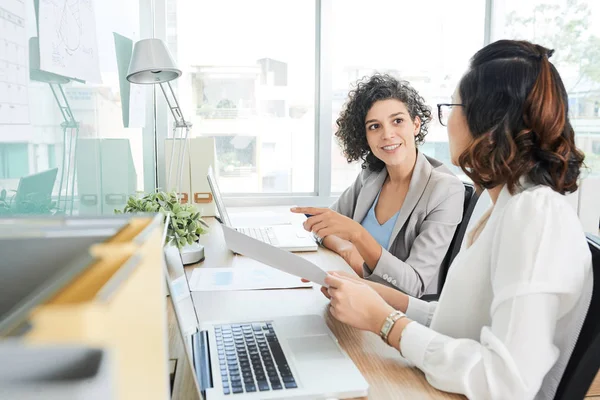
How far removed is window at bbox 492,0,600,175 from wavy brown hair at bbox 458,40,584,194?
260cm

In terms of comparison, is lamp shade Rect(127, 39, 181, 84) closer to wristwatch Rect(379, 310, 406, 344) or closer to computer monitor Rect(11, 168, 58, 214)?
computer monitor Rect(11, 168, 58, 214)

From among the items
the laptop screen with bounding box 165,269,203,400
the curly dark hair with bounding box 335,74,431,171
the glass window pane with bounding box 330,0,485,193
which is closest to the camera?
the laptop screen with bounding box 165,269,203,400

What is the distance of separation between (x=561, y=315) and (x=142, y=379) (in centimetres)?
75

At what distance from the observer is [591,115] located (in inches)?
128

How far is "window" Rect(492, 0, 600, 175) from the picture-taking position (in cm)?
312

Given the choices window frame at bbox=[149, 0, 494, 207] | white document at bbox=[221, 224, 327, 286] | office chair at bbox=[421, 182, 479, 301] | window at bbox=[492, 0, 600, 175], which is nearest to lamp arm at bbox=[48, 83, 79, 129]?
white document at bbox=[221, 224, 327, 286]

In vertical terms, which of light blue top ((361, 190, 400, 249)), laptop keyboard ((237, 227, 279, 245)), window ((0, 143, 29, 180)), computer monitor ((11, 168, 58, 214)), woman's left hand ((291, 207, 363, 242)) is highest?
window ((0, 143, 29, 180))

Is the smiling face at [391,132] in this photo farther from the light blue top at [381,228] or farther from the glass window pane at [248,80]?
the glass window pane at [248,80]

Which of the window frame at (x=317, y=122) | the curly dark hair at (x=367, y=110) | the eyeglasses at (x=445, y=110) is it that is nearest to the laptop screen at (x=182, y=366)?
the eyeglasses at (x=445, y=110)

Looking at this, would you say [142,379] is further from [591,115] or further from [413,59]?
[591,115]

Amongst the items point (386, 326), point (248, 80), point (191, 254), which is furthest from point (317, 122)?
point (386, 326)

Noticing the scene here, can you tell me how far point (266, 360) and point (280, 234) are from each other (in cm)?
109

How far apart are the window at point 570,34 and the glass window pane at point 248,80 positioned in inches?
53.8

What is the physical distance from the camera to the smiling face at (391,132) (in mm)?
1816
